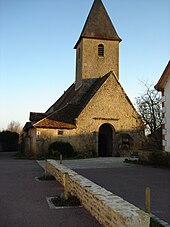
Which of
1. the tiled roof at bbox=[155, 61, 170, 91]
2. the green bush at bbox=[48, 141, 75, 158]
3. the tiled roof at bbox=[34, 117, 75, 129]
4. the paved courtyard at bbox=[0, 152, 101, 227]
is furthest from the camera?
the tiled roof at bbox=[34, 117, 75, 129]

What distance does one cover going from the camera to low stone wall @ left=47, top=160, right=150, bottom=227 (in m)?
4.17

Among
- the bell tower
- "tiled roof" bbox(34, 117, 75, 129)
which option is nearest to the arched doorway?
"tiled roof" bbox(34, 117, 75, 129)

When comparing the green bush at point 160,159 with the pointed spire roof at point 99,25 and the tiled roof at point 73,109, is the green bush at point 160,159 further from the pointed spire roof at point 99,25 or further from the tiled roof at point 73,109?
the pointed spire roof at point 99,25

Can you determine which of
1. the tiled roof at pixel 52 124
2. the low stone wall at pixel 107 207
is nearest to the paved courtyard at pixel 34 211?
the low stone wall at pixel 107 207

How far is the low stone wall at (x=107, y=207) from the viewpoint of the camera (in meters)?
4.17

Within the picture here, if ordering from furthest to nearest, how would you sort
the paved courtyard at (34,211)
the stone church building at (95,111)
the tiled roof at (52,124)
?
the stone church building at (95,111) → the tiled roof at (52,124) → the paved courtyard at (34,211)

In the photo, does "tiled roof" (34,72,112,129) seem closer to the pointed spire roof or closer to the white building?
the pointed spire roof

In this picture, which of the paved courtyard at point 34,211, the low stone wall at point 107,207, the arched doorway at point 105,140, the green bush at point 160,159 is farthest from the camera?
the arched doorway at point 105,140

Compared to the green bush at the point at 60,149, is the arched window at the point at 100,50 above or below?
above

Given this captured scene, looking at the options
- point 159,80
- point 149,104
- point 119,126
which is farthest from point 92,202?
point 119,126

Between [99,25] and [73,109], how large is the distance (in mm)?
11667

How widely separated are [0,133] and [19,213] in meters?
37.3

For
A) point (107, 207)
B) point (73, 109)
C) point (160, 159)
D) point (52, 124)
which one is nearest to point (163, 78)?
point (160, 159)

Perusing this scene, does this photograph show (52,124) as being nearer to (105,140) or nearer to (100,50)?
(105,140)
